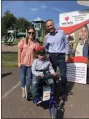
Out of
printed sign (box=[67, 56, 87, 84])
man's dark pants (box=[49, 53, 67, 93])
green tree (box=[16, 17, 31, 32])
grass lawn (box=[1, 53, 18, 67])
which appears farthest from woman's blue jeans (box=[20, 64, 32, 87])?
green tree (box=[16, 17, 31, 32])

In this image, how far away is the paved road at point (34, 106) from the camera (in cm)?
626

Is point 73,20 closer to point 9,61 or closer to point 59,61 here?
point 59,61

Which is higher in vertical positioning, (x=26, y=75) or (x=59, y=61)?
(x=59, y=61)

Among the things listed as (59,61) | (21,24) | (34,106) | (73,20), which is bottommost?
(34,106)

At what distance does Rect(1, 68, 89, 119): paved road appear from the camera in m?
6.26

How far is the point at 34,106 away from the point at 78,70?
106 inches

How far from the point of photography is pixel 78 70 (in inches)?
357

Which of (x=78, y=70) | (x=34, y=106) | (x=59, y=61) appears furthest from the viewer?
(x=78, y=70)

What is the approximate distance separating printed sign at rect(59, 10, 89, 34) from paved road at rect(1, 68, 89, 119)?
6.89 ft

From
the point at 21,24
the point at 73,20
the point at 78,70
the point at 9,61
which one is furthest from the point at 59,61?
the point at 21,24

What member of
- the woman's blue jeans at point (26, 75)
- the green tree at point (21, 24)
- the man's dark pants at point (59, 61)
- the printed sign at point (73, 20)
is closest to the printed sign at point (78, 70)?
the printed sign at point (73, 20)

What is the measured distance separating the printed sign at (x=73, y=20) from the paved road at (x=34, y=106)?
210cm

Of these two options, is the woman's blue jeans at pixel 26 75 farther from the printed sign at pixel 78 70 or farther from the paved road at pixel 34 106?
the printed sign at pixel 78 70

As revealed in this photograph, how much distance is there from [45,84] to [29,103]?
2.62 ft
